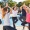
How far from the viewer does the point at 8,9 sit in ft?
4.63

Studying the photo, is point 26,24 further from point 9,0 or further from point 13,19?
point 9,0

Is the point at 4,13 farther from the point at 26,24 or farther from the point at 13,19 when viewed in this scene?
the point at 26,24

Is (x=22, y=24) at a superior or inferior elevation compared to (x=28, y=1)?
inferior

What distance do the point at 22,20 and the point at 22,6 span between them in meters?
0.14

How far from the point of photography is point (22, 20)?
1412 millimetres

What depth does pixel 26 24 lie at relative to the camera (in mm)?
1413

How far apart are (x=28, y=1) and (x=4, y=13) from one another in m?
0.28

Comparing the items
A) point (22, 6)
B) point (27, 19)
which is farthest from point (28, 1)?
point (27, 19)

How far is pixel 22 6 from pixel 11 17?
0.53 ft

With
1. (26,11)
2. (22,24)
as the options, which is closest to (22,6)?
(26,11)

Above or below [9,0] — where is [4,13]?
below

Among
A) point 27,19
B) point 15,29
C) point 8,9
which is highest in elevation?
point 8,9

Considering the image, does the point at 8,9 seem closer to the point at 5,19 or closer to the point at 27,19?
the point at 5,19

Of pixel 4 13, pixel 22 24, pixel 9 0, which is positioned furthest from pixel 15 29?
pixel 9 0
